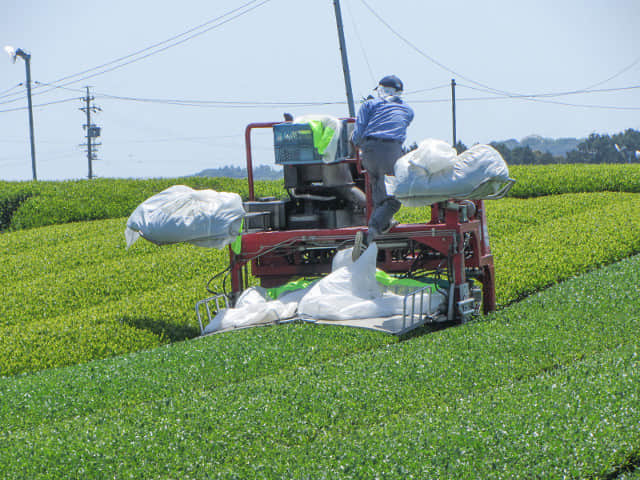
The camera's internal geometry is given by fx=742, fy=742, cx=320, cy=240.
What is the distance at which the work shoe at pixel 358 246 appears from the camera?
774 centimetres

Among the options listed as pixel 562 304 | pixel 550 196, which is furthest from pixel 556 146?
pixel 562 304

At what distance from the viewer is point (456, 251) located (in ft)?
26.0

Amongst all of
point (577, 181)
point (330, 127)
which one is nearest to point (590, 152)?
point (577, 181)

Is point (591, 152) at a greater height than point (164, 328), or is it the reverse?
point (591, 152)

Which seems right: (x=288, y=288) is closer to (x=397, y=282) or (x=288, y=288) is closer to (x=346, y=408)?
(x=397, y=282)

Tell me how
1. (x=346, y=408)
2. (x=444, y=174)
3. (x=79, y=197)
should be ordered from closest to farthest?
(x=346, y=408), (x=444, y=174), (x=79, y=197)

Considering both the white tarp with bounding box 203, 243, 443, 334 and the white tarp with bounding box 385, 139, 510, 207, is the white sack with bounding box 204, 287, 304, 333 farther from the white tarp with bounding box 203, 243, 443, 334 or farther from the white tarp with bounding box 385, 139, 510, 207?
the white tarp with bounding box 385, 139, 510, 207

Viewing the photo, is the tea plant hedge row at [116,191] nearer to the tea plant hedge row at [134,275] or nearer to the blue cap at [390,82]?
the tea plant hedge row at [134,275]

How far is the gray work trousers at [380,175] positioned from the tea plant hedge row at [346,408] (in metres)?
1.25

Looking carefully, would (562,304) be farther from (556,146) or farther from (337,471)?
(556,146)

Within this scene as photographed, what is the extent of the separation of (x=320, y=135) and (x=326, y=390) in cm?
391

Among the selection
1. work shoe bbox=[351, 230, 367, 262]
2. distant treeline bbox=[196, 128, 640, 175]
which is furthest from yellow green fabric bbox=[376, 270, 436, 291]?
distant treeline bbox=[196, 128, 640, 175]

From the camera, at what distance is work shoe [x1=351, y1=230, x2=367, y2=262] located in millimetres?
7738

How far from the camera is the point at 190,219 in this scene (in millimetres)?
7641
